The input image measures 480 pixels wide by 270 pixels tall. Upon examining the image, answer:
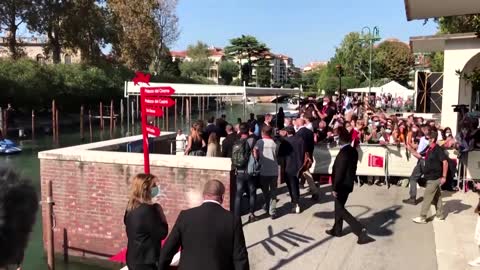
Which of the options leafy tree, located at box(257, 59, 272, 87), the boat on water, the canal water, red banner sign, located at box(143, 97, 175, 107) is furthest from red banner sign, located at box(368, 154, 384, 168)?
leafy tree, located at box(257, 59, 272, 87)

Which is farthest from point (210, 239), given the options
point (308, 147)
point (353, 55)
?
point (353, 55)

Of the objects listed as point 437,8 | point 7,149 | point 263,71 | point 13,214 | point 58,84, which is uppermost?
point 263,71

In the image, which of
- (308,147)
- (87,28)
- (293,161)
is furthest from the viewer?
(87,28)

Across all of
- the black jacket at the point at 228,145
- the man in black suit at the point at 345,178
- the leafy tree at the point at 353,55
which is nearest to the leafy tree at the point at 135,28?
the leafy tree at the point at 353,55

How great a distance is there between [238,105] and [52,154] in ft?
288

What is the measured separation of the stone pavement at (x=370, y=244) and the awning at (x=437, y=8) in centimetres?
332

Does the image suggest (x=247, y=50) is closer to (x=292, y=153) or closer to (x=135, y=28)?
(x=135, y=28)

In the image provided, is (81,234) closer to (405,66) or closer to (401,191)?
(401,191)

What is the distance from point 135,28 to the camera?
63.5 m

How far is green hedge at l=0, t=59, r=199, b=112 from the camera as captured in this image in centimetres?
4303

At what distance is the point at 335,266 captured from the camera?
724cm

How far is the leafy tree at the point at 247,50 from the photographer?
11256 centimetres

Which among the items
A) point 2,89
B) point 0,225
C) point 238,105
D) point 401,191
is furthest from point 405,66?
point 0,225

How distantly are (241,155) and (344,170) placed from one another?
77.4 inches
